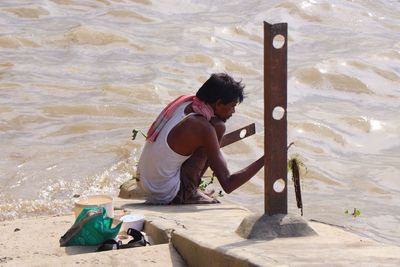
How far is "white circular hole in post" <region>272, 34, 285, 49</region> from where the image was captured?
309 cm

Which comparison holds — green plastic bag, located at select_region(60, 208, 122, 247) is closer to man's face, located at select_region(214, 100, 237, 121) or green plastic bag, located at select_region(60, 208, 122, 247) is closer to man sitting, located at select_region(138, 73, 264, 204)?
man sitting, located at select_region(138, 73, 264, 204)

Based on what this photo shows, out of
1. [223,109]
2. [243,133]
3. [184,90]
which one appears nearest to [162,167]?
[223,109]

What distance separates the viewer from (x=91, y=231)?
3.52 metres

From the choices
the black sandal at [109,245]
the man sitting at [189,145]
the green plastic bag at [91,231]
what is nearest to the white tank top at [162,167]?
the man sitting at [189,145]

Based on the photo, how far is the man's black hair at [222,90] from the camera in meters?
4.49

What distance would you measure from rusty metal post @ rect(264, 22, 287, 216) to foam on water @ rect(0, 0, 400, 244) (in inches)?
74.7

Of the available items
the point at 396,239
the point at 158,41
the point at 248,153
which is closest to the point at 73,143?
the point at 248,153

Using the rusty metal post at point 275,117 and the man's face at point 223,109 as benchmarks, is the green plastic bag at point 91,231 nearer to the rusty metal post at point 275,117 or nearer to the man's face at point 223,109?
the rusty metal post at point 275,117

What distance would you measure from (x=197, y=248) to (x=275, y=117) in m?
0.63

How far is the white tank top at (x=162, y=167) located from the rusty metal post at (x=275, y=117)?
4.50ft

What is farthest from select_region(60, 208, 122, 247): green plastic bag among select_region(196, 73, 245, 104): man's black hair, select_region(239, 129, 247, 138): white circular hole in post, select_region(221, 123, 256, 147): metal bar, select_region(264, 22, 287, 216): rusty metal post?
select_region(239, 129, 247, 138): white circular hole in post

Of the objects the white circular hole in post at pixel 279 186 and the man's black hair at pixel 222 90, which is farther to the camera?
the man's black hair at pixel 222 90

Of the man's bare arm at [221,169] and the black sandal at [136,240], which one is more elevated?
the man's bare arm at [221,169]

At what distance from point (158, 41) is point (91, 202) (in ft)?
27.5
